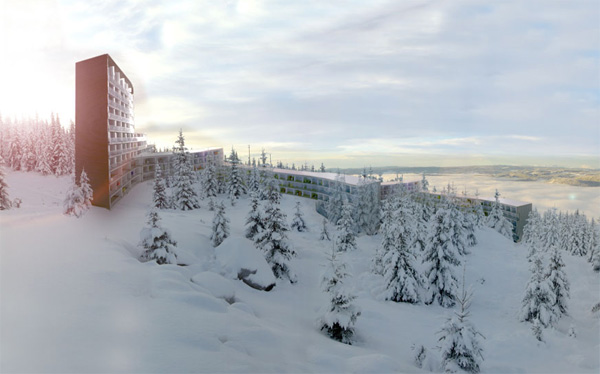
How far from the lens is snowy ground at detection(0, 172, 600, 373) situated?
7820 mm

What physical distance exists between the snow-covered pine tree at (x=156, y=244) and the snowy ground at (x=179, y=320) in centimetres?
93

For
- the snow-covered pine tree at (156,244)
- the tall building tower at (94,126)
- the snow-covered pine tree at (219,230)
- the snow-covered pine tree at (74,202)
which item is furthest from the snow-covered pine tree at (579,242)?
the snow-covered pine tree at (74,202)

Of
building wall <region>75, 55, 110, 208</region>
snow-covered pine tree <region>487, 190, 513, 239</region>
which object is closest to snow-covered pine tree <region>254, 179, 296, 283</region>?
building wall <region>75, 55, 110, 208</region>

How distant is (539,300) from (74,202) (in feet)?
123

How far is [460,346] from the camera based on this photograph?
14.0 meters

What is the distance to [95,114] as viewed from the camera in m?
31.7

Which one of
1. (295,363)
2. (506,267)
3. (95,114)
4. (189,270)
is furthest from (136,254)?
(506,267)

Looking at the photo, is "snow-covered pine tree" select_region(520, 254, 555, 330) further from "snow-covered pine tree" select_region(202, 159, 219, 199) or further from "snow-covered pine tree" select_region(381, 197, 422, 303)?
"snow-covered pine tree" select_region(202, 159, 219, 199)

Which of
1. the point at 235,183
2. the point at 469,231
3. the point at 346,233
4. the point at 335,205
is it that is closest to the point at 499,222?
the point at 469,231

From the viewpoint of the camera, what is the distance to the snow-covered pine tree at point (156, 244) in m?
18.6

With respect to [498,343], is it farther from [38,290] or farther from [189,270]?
[38,290]

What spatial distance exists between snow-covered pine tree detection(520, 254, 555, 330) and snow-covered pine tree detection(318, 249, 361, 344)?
732 inches

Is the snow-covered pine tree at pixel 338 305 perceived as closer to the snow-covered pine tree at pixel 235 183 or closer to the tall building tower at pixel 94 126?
the tall building tower at pixel 94 126

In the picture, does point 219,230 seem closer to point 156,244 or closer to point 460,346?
point 156,244
